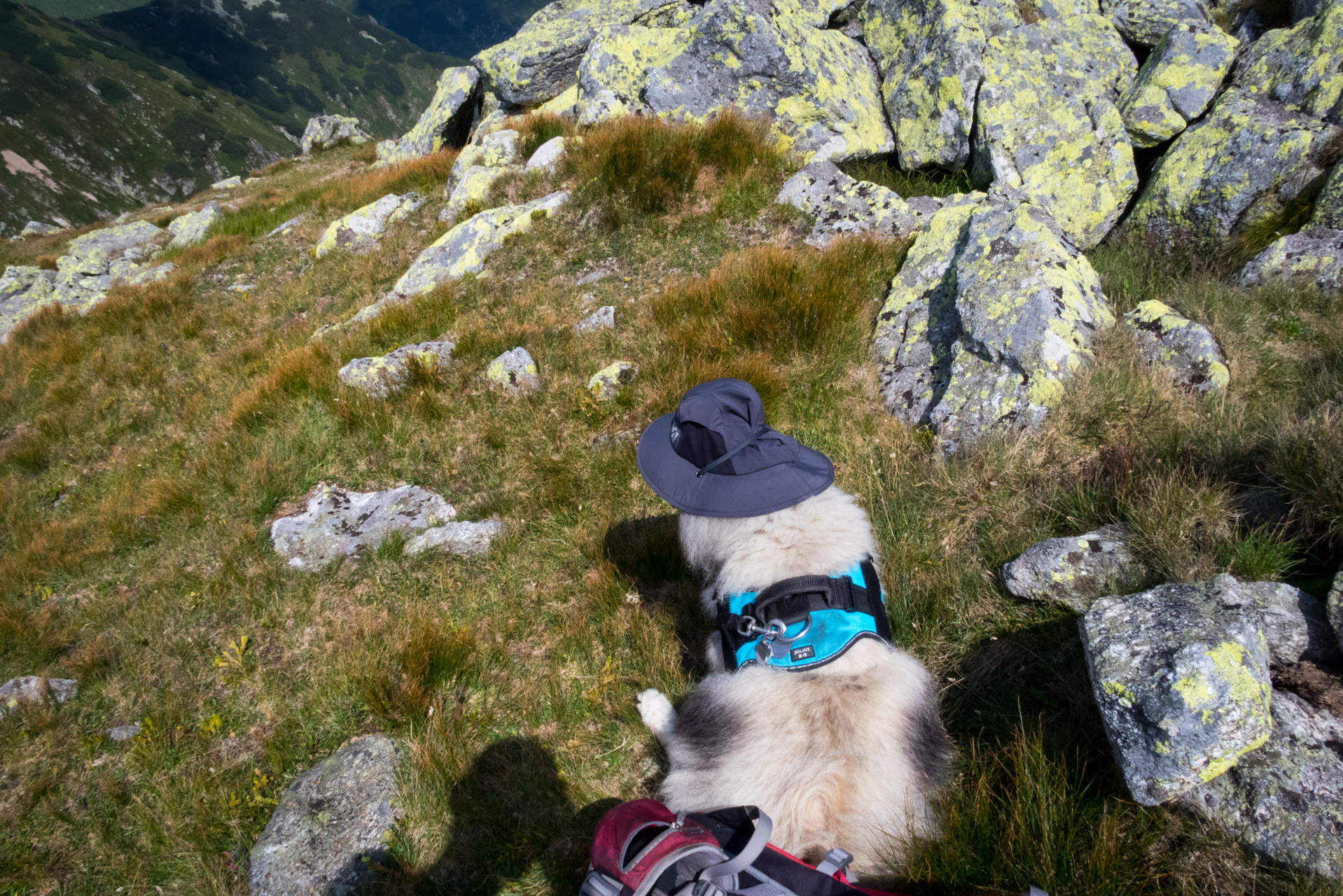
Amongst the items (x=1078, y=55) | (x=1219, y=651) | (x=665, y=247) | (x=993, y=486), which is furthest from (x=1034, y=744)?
(x=1078, y=55)

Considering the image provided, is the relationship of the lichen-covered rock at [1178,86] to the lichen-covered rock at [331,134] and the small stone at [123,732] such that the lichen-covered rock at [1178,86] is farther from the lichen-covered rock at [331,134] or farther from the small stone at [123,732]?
the lichen-covered rock at [331,134]

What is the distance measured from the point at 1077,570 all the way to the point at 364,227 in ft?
32.5

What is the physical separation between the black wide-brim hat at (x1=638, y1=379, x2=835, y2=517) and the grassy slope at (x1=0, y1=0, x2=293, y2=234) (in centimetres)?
16208

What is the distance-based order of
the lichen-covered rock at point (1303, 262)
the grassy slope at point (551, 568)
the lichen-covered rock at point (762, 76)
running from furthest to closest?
the lichen-covered rock at point (762, 76)
the lichen-covered rock at point (1303, 262)
the grassy slope at point (551, 568)

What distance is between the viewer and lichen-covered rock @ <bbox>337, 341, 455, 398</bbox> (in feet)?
17.4

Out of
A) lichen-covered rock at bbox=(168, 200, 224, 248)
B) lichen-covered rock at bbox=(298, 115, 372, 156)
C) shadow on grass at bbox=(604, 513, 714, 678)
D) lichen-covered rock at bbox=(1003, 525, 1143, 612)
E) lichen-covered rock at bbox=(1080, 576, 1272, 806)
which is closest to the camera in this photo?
lichen-covered rock at bbox=(1080, 576, 1272, 806)

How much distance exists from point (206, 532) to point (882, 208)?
260 inches

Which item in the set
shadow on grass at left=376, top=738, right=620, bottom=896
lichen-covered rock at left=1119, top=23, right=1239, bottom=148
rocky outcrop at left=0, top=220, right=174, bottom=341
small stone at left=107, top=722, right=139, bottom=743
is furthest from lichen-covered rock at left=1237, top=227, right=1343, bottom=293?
rocky outcrop at left=0, top=220, right=174, bottom=341

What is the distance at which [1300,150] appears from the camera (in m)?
4.97

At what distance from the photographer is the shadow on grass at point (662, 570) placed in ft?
11.3

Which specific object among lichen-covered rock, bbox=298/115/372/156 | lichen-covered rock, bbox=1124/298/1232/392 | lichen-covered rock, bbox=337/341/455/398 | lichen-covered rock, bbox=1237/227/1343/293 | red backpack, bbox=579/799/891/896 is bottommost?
lichen-covered rock, bbox=1237/227/1343/293

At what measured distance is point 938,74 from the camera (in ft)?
23.1

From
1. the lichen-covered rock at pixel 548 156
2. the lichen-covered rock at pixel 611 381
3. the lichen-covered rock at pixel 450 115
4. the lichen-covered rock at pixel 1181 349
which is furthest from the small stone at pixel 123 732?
the lichen-covered rock at pixel 450 115

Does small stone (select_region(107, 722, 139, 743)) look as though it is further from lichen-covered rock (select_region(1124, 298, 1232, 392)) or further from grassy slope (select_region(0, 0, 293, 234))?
grassy slope (select_region(0, 0, 293, 234))
